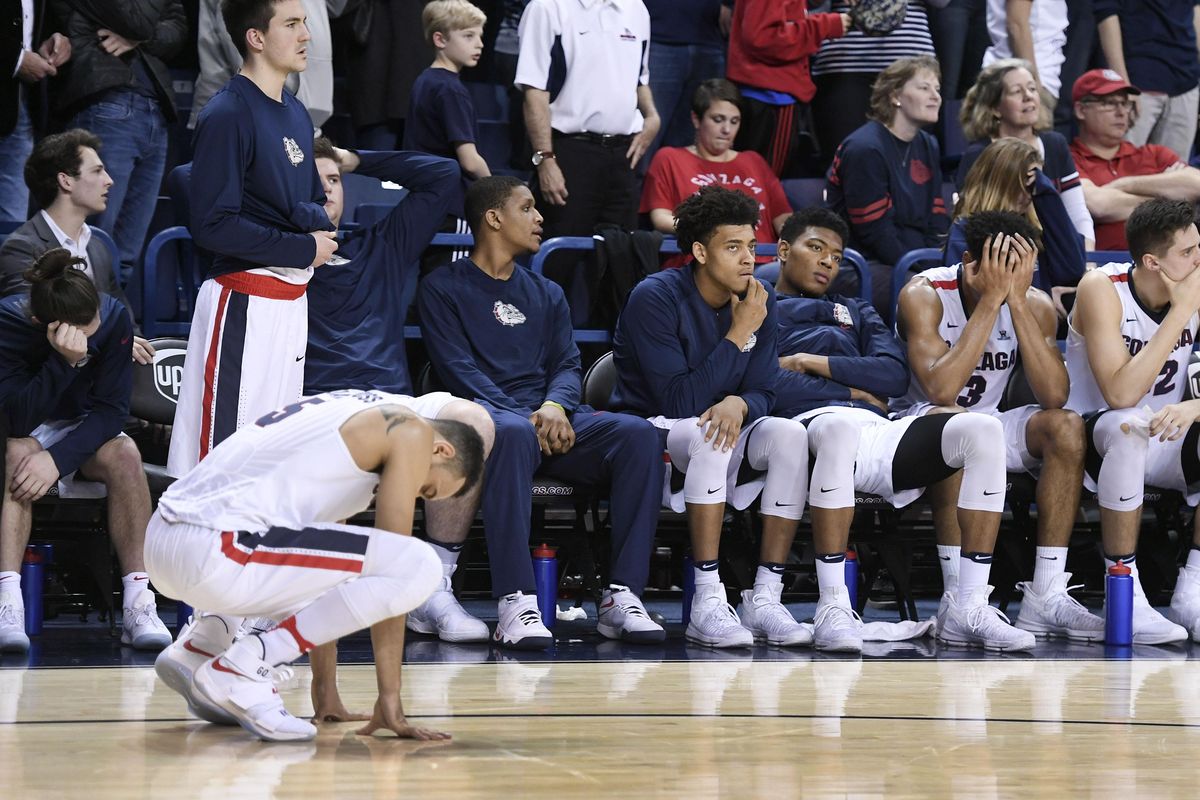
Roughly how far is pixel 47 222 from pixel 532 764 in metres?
3.80

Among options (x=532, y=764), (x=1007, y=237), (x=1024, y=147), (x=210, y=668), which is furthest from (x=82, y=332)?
(x=1024, y=147)

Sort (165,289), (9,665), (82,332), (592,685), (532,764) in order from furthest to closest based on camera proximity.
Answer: (165,289) → (82,332) → (9,665) → (592,685) → (532,764)

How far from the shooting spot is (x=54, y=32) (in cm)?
719

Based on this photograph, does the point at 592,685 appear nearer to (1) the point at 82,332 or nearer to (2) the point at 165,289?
(1) the point at 82,332

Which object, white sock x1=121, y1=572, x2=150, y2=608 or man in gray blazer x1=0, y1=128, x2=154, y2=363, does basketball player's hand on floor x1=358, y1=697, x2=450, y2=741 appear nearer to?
white sock x1=121, y1=572, x2=150, y2=608

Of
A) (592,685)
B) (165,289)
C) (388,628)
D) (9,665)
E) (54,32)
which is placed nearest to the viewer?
(388,628)

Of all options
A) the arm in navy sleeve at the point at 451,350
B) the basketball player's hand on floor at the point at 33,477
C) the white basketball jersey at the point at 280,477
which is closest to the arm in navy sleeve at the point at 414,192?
the arm in navy sleeve at the point at 451,350

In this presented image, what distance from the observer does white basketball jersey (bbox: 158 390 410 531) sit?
3734mm

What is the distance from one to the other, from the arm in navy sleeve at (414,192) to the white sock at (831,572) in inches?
80.0

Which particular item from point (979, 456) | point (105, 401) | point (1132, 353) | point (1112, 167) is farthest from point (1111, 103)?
point (105, 401)

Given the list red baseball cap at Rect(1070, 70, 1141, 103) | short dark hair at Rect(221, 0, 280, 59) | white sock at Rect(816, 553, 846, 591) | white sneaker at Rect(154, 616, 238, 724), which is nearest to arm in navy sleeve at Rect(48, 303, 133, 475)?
short dark hair at Rect(221, 0, 280, 59)

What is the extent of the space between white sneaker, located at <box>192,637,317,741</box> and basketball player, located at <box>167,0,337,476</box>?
139cm

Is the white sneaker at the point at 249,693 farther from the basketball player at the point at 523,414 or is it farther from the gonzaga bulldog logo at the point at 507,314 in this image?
the gonzaga bulldog logo at the point at 507,314

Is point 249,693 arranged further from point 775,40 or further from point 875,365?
point 775,40
